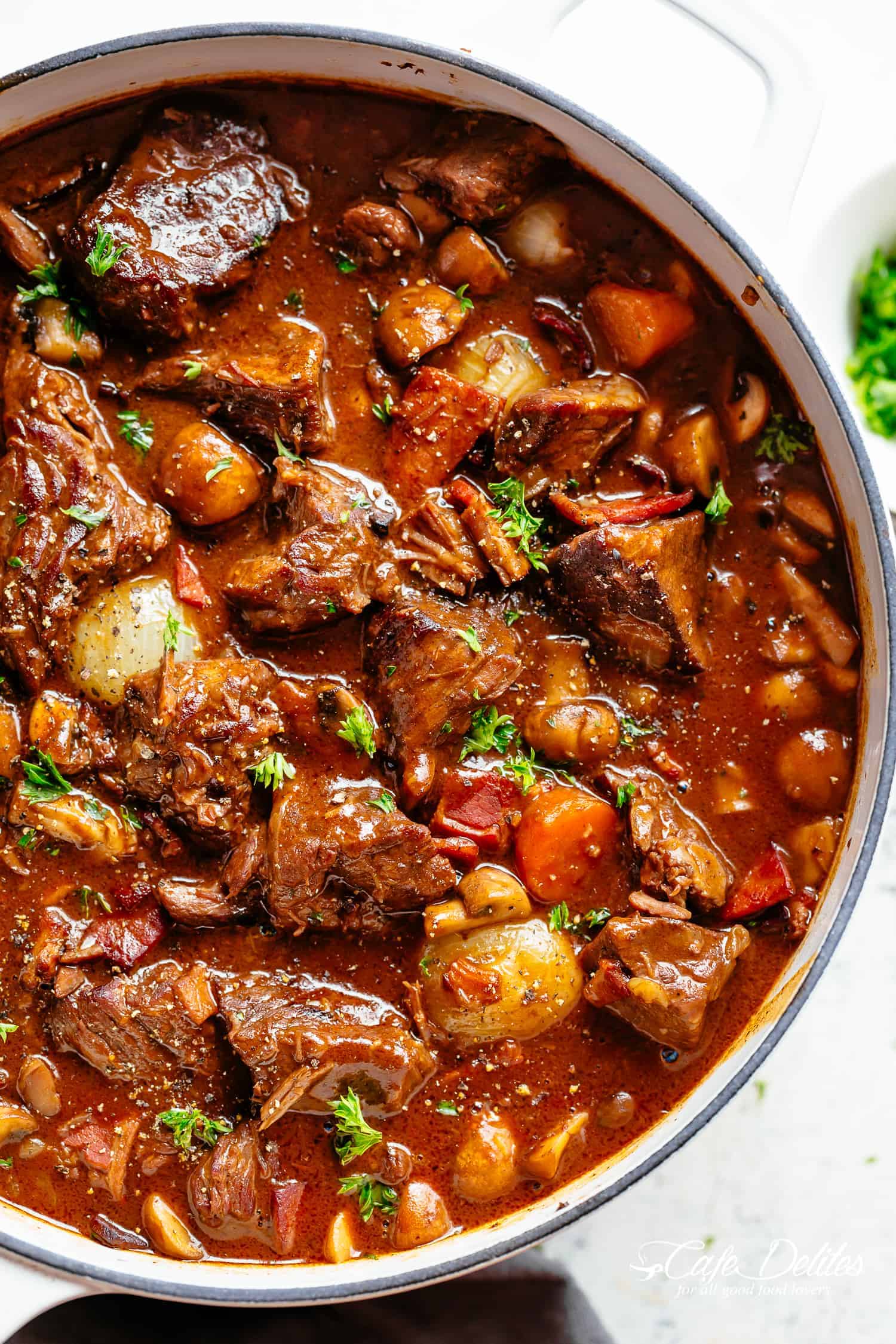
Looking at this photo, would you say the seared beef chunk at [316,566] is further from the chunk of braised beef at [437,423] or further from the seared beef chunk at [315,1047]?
the seared beef chunk at [315,1047]

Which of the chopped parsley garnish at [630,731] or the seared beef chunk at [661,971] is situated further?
the chopped parsley garnish at [630,731]

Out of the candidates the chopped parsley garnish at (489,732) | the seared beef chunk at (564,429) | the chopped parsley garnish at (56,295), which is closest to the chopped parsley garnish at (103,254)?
the chopped parsley garnish at (56,295)

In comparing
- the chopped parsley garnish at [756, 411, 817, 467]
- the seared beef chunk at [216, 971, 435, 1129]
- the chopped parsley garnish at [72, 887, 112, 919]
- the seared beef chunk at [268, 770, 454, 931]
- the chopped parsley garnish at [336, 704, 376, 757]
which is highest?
the chopped parsley garnish at [756, 411, 817, 467]

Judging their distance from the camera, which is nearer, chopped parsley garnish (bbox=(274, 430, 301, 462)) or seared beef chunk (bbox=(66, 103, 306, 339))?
seared beef chunk (bbox=(66, 103, 306, 339))

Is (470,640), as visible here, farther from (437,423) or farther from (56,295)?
(56,295)

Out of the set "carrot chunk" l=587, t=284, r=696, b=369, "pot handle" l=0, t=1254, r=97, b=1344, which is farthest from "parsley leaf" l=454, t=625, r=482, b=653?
"pot handle" l=0, t=1254, r=97, b=1344

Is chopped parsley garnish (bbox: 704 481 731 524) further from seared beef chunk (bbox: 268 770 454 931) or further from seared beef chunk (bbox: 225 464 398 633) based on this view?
seared beef chunk (bbox: 268 770 454 931)
